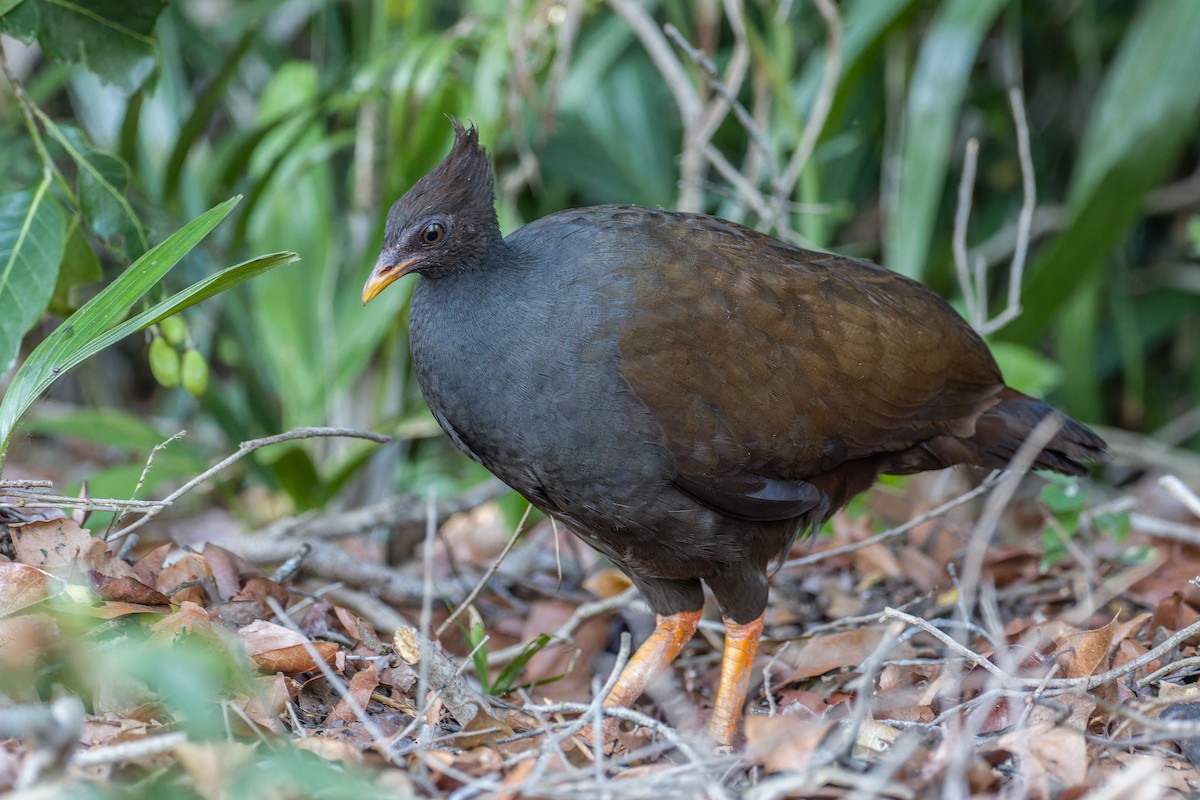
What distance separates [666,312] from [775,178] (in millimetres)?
1260

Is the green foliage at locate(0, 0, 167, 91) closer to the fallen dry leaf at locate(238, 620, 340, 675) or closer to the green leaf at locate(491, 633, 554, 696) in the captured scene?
the fallen dry leaf at locate(238, 620, 340, 675)

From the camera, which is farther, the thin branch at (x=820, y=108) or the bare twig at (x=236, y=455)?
the thin branch at (x=820, y=108)

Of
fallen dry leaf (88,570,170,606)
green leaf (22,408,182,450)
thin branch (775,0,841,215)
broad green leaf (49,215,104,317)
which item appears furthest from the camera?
green leaf (22,408,182,450)

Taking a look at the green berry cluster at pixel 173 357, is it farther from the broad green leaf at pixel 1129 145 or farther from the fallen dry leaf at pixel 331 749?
the broad green leaf at pixel 1129 145

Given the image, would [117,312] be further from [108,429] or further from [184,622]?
[108,429]

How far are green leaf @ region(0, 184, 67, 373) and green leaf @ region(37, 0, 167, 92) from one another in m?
0.42

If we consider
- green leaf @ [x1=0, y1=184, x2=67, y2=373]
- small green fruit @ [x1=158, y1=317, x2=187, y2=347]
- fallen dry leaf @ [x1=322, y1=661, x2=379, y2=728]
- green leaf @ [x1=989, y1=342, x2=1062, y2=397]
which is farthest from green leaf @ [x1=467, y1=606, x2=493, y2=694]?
green leaf @ [x1=989, y1=342, x2=1062, y2=397]

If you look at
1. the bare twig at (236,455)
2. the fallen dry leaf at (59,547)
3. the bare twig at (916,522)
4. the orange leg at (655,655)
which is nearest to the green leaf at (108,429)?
the bare twig at (236,455)

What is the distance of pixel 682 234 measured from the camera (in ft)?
11.0

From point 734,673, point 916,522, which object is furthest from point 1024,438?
point 734,673

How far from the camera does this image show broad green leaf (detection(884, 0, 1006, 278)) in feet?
16.8

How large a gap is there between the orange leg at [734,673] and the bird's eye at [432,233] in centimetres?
136

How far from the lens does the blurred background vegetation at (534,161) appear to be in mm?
4570

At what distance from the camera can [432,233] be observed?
10.5 feet
